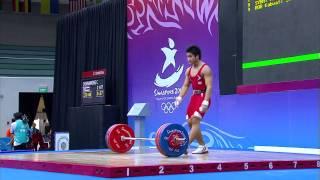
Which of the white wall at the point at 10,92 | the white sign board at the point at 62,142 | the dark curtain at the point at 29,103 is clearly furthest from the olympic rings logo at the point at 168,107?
the dark curtain at the point at 29,103

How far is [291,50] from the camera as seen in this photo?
20.5 feet

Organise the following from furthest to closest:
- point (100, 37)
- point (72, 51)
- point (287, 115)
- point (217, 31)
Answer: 1. point (72, 51)
2. point (100, 37)
3. point (217, 31)
4. point (287, 115)

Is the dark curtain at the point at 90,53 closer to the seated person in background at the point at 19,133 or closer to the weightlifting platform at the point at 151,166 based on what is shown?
the seated person in background at the point at 19,133

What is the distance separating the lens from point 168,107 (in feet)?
31.9

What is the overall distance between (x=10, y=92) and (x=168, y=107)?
7869 mm

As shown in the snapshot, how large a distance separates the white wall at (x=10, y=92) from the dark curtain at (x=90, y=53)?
2.53 metres

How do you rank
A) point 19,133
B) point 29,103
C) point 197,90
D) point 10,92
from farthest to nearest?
1. point 29,103
2. point 10,92
3. point 19,133
4. point 197,90

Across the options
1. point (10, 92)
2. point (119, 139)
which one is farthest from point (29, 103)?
point (119, 139)

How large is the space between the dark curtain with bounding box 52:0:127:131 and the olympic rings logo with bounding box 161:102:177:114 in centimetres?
135

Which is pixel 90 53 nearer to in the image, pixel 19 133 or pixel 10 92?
pixel 19 133

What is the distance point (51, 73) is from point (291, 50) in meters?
11.6

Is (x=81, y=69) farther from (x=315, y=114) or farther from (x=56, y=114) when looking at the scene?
(x=315, y=114)

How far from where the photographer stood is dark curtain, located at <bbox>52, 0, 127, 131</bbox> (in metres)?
11.3

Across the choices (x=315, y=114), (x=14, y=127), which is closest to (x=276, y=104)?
(x=315, y=114)
